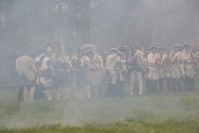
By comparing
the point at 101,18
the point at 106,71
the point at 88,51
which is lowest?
the point at 106,71

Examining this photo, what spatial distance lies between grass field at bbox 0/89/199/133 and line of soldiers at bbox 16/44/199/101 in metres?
1.95

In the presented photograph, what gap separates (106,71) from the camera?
14.5 metres

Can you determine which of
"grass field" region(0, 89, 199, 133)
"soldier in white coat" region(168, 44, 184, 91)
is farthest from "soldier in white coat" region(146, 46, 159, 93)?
"grass field" region(0, 89, 199, 133)

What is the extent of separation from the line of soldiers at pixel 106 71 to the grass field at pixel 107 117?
195 cm

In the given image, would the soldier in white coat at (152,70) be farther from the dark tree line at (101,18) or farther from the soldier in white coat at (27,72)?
the dark tree line at (101,18)

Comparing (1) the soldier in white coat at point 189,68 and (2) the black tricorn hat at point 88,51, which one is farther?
(1) the soldier in white coat at point 189,68

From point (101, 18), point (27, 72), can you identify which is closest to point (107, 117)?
point (101, 18)

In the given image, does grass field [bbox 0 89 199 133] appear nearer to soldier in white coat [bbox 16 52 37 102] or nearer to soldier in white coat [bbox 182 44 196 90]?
soldier in white coat [bbox 16 52 37 102]

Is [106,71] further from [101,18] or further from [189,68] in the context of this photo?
[101,18]

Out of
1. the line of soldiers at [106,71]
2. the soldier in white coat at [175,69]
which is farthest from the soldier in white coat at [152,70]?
the soldier in white coat at [175,69]

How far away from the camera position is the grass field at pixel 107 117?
7.89 metres

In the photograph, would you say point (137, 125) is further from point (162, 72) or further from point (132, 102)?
point (162, 72)

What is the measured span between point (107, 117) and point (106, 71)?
5.49 meters

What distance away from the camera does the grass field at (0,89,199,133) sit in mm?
7887
